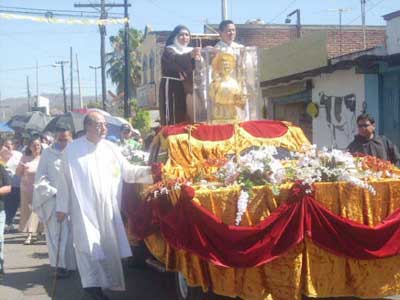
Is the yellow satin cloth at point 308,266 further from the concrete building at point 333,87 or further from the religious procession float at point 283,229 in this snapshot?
A: the concrete building at point 333,87

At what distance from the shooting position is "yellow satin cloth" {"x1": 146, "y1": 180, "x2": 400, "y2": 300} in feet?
18.8

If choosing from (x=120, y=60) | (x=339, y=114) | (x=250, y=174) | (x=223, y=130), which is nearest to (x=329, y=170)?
(x=250, y=174)

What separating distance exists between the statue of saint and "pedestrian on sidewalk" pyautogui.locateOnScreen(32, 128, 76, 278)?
7.43 ft

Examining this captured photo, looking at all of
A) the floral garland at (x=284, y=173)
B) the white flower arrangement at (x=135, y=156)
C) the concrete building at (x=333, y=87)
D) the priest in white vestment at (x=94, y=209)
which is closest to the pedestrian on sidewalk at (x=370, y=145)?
the floral garland at (x=284, y=173)

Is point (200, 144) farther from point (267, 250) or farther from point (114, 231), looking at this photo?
point (267, 250)

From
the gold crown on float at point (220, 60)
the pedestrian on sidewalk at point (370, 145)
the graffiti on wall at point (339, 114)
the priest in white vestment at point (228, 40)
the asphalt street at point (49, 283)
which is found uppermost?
the priest in white vestment at point (228, 40)

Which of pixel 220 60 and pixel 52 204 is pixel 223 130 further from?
pixel 52 204

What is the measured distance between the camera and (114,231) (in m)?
6.78

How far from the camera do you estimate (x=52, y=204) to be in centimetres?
886

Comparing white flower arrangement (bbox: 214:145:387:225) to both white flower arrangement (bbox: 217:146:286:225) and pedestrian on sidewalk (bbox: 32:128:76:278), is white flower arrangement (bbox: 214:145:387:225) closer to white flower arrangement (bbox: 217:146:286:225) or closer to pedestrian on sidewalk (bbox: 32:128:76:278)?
white flower arrangement (bbox: 217:146:286:225)

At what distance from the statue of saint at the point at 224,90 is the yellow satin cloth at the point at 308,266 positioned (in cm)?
250

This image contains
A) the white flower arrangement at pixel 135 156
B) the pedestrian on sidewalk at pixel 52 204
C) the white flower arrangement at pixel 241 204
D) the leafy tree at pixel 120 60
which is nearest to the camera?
the white flower arrangement at pixel 241 204

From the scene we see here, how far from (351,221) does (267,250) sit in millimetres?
867

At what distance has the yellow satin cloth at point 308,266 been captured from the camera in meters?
5.74
